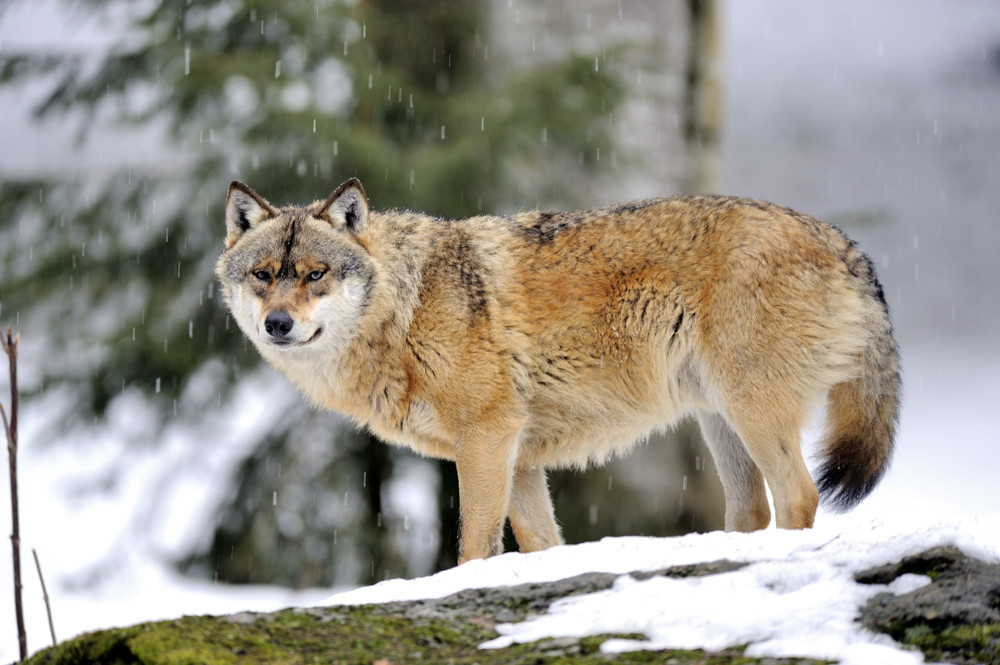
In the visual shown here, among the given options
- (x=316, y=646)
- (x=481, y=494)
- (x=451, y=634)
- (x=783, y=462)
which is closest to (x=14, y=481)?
(x=316, y=646)

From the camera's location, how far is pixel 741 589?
2934 mm

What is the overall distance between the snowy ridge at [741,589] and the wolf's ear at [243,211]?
2.70 metres

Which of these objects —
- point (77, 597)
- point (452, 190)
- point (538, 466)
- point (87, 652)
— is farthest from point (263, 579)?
point (87, 652)

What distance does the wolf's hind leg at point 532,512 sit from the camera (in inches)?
223

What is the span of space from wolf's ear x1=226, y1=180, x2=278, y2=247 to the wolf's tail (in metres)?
3.41

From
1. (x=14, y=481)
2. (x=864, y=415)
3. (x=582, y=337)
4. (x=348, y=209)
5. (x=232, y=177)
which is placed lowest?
(x=864, y=415)

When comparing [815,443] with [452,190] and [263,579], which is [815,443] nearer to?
[452,190]

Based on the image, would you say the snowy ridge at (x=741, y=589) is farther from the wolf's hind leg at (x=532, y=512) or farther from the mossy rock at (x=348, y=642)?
the wolf's hind leg at (x=532, y=512)

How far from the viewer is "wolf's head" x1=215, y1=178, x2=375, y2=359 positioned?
5129 mm

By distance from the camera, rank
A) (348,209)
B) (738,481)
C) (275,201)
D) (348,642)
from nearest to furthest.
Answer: (348,642) < (348,209) < (738,481) < (275,201)

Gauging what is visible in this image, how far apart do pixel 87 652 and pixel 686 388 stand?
3474mm

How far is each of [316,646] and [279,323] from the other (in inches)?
100

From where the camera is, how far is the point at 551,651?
8.64ft

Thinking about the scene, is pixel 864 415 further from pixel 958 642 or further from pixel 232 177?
pixel 232 177
